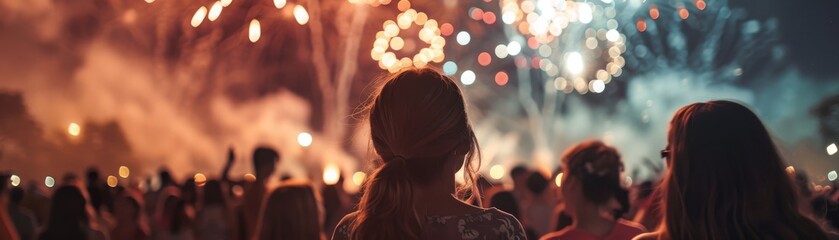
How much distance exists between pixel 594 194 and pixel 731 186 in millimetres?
2286

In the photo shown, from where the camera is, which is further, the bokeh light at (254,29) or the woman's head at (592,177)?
the bokeh light at (254,29)

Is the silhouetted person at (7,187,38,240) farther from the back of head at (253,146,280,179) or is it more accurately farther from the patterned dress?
the patterned dress

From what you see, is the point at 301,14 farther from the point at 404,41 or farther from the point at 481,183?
the point at 481,183

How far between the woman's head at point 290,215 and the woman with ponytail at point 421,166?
334 cm

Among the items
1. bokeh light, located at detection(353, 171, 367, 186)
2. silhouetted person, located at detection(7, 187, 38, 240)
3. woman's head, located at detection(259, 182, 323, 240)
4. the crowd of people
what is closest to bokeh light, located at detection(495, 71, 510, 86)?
bokeh light, located at detection(353, 171, 367, 186)

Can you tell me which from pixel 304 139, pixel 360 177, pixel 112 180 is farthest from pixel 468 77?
pixel 360 177

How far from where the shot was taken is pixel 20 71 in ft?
75.5

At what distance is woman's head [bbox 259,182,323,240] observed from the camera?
6555mm

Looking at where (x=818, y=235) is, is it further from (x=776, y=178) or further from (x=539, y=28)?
(x=539, y=28)

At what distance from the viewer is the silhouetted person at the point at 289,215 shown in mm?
6555

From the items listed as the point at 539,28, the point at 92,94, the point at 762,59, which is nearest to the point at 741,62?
the point at 762,59

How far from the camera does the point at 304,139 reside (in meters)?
32.3

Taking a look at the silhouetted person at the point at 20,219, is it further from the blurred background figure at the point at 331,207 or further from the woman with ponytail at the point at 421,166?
the woman with ponytail at the point at 421,166

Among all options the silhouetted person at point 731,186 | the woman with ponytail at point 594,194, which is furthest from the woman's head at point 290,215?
the silhouetted person at point 731,186
